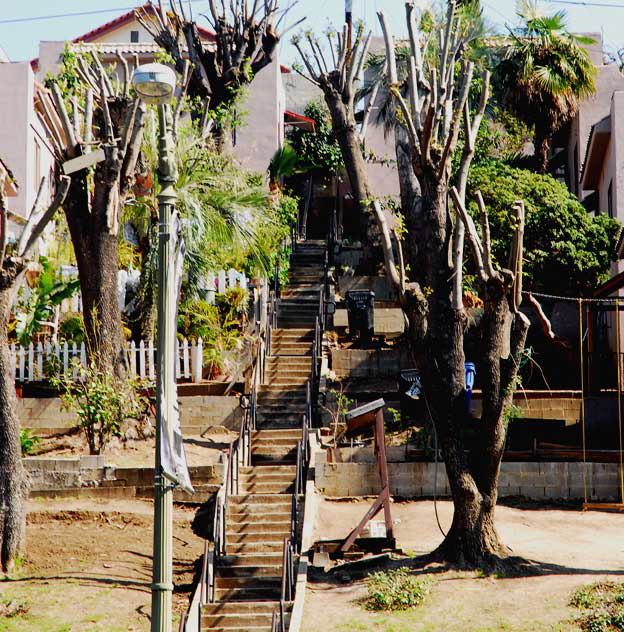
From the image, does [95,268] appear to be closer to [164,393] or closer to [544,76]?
[164,393]

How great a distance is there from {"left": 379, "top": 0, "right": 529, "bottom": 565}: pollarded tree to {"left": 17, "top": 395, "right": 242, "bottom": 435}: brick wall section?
7131 mm

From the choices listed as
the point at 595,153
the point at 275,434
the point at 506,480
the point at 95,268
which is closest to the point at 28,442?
the point at 95,268

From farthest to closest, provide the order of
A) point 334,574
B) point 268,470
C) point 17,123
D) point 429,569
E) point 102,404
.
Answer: point 17,123 → point 102,404 → point 268,470 → point 334,574 → point 429,569

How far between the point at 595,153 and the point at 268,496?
55.0 ft

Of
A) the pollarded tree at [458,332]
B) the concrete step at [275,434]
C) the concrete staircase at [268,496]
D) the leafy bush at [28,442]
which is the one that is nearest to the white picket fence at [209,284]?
the concrete staircase at [268,496]

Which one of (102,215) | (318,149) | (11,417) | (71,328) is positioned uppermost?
(318,149)

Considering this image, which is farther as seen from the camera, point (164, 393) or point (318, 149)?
point (318, 149)

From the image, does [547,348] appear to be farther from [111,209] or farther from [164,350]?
→ [164,350]

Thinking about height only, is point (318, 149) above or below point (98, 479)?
above

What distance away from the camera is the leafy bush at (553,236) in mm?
28750

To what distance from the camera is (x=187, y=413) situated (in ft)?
75.6

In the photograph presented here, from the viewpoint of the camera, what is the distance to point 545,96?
33.8 metres

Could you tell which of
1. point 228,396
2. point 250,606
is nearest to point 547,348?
point 228,396

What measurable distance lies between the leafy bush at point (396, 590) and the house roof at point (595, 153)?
17.5 meters
